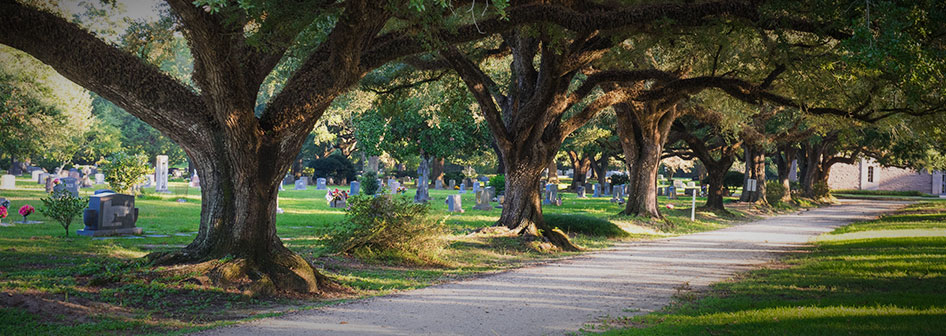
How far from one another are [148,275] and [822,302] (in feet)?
26.0

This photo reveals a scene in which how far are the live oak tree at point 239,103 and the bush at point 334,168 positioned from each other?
147 ft

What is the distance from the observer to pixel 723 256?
14.7 metres

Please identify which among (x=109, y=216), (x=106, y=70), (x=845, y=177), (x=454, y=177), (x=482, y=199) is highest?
(x=845, y=177)

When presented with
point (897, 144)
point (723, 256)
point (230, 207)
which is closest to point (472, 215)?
point (723, 256)

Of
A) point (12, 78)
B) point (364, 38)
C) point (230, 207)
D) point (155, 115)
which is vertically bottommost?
point (230, 207)

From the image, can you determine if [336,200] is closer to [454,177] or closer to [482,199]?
[482,199]

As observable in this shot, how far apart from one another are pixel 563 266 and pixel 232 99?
6580 mm

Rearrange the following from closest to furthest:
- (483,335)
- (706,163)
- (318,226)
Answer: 1. (483,335)
2. (318,226)
3. (706,163)

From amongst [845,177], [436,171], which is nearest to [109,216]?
[436,171]

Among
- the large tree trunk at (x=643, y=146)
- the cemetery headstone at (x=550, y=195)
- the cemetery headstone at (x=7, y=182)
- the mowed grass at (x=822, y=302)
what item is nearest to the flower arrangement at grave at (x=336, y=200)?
the large tree trunk at (x=643, y=146)

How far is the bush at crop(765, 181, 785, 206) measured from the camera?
4012 cm

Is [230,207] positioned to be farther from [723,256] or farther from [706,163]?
[706,163]

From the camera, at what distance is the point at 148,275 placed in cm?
830

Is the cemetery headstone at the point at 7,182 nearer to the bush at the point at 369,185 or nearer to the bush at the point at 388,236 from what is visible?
the bush at the point at 369,185
